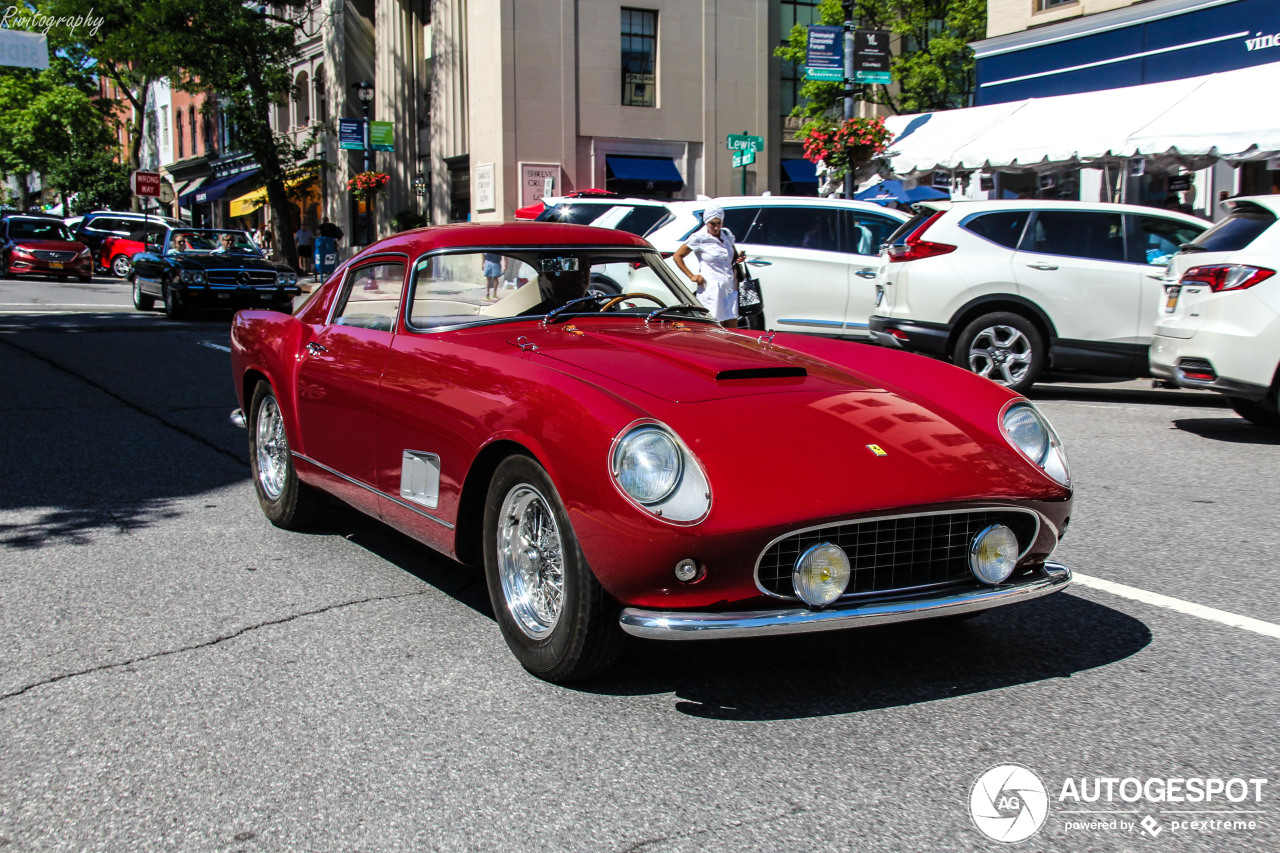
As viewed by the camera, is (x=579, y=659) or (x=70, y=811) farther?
(x=579, y=659)

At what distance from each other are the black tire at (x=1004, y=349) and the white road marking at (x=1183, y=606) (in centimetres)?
587

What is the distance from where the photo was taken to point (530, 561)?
3.62 m

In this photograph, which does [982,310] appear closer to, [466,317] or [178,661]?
[466,317]

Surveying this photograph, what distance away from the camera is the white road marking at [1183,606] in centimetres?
403

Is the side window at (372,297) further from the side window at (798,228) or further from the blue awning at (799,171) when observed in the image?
the blue awning at (799,171)

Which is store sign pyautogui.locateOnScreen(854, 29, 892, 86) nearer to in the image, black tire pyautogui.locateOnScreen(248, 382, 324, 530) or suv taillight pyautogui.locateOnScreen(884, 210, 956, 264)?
suv taillight pyautogui.locateOnScreen(884, 210, 956, 264)

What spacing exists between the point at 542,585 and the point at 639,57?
3065cm

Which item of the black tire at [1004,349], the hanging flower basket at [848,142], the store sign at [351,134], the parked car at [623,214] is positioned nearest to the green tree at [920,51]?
the hanging flower basket at [848,142]

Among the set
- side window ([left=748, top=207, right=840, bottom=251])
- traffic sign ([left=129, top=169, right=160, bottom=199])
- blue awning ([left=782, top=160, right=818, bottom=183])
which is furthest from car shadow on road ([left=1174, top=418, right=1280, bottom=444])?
traffic sign ([left=129, top=169, right=160, bottom=199])

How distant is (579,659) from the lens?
3.35 metres

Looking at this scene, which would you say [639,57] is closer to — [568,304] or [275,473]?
[275,473]

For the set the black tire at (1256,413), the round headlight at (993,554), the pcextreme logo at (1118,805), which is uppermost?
the round headlight at (993,554)

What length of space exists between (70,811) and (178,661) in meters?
1.05

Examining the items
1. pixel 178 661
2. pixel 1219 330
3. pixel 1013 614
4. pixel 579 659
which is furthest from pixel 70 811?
pixel 1219 330
